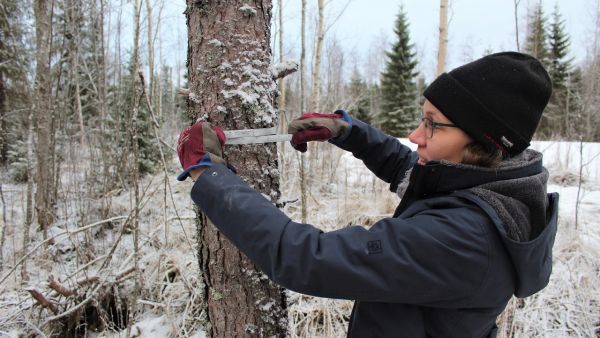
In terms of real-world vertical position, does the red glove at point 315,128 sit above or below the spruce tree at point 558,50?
below

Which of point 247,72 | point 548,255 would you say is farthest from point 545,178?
point 247,72

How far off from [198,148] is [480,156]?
86 cm

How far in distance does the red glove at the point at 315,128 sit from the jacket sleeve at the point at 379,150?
0.07 metres

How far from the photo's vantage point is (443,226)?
86cm

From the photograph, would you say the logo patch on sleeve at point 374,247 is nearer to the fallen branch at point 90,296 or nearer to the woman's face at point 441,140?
the woman's face at point 441,140

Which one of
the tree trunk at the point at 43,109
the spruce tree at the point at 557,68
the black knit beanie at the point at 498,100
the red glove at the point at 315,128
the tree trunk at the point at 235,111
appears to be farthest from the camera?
the spruce tree at the point at 557,68

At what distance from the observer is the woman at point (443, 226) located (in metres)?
0.85

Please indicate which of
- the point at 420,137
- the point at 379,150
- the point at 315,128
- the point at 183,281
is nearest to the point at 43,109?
the point at 183,281

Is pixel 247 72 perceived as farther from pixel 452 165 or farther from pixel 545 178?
pixel 545 178

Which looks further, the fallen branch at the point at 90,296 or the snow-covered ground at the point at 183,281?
the snow-covered ground at the point at 183,281

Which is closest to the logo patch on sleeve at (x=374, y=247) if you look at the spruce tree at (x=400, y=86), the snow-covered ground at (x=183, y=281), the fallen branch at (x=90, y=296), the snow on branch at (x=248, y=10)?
the snow on branch at (x=248, y=10)

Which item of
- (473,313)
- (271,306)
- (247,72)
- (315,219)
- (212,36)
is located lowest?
(315,219)

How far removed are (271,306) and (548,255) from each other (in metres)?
1.00

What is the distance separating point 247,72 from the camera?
4.38 ft
